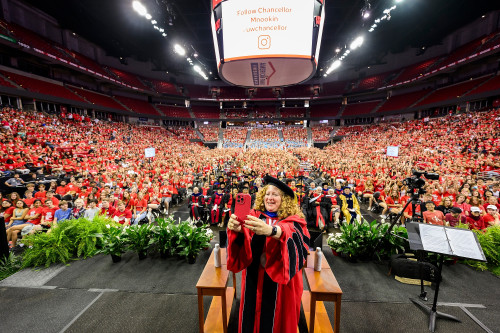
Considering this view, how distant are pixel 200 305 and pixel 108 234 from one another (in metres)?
3.24

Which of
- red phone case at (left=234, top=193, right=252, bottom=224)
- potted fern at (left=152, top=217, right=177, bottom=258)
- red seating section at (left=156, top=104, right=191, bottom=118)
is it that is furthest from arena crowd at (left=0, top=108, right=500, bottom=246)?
red seating section at (left=156, top=104, right=191, bottom=118)

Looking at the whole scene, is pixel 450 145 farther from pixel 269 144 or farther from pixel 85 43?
pixel 85 43

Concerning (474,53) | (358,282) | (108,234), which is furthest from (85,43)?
(474,53)

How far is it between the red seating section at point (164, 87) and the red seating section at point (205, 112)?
4.87m

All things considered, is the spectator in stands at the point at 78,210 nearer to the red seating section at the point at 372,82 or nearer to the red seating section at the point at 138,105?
the red seating section at the point at 138,105

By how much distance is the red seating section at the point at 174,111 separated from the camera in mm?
37022

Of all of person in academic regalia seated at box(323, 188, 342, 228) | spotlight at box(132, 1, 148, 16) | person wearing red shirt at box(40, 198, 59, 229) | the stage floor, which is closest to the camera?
the stage floor

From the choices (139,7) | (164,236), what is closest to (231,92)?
(139,7)

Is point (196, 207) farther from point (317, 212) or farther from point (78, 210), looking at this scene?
point (317, 212)

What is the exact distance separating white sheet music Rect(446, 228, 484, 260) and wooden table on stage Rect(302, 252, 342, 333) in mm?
1606

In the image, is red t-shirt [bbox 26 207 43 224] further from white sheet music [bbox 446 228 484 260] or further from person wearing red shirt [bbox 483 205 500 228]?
person wearing red shirt [bbox 483 205 500 228]

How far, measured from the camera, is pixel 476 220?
506 cm

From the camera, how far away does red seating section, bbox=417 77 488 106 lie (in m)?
22.5

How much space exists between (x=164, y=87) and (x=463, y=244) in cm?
4265
